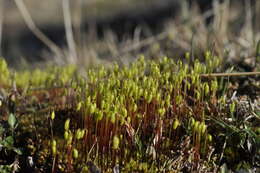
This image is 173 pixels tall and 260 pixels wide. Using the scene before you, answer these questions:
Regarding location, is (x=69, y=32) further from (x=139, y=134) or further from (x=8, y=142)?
(x=139, y=134)

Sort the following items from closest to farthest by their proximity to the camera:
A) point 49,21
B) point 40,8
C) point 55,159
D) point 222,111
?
1. point 55,159
2. point 222,111
3. point 49,21
4. point 40,8

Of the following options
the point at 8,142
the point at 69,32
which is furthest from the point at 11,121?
the point at 69,32

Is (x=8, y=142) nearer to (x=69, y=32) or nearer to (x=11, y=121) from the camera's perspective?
(x=11, y=121)

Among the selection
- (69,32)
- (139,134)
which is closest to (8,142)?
(139,134)

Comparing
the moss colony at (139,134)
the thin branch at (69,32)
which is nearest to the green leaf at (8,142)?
the moss colony at (139,134)

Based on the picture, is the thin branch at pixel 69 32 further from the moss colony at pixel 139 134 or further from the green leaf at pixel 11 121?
the green leaf at pixel 11 121

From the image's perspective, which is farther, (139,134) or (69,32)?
(69,32)

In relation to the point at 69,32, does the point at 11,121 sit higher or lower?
lower

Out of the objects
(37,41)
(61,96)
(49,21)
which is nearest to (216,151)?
(61,96)

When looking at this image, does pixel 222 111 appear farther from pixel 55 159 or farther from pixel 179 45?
pixel 179 45

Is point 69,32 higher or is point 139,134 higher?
point 69,32

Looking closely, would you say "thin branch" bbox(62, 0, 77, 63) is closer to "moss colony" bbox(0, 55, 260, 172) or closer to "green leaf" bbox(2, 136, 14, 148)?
"moss colony" bbox(0, 55, 260, 172)
